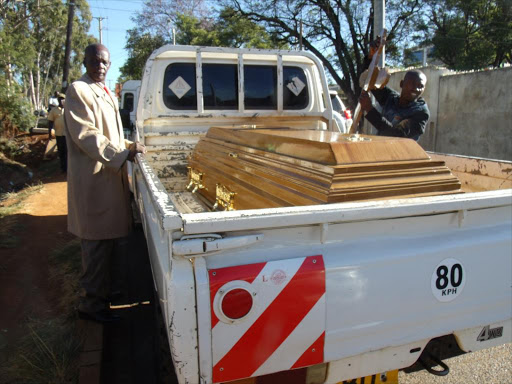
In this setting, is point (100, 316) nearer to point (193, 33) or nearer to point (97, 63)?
point (97, 63)

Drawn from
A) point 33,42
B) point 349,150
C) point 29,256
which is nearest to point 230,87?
point 349,150

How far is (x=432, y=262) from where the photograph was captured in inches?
63.2

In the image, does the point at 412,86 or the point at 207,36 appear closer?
the point at 412,86

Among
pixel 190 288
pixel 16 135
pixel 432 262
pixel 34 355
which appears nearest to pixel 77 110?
pixel 34 355

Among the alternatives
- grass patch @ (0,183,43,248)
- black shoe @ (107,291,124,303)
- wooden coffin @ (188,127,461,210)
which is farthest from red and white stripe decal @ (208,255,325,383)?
grass patch @ (0,183,43,248)

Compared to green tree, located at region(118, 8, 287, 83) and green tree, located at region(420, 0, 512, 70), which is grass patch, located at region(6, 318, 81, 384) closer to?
green tree, located at region(118, 8, 287, 83)

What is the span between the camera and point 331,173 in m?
1.90

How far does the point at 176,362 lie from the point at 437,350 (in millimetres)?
1186

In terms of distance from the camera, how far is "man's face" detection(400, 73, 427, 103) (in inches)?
134

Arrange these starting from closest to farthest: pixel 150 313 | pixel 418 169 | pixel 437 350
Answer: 1. pixel 437 350
2. pixel 418 169
3. pixel 150 313

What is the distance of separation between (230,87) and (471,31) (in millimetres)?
19799

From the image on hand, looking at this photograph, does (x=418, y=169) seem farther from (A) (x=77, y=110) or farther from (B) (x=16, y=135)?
(B) (x=16, y=135)

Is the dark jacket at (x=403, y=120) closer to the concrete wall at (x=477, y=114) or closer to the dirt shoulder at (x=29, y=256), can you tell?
the dirt shoulder at (x=29, y=256)

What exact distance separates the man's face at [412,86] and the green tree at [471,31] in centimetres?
1697
